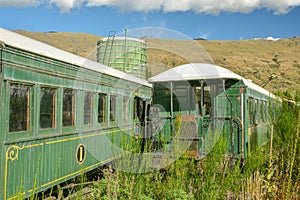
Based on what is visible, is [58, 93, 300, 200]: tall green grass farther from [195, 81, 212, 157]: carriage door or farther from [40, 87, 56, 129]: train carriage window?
[195, 81, 212, 157]: carriage door

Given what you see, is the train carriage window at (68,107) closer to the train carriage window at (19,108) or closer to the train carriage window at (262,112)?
the train carriage window at (19,108)

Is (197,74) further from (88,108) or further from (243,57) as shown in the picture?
(243,57)

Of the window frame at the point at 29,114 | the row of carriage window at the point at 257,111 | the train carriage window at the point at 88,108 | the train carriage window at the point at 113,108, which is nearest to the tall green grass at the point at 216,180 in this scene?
the window frame at the point at 29,114

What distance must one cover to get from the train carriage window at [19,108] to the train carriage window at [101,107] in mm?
2840

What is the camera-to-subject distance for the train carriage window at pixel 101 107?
25.6 ft

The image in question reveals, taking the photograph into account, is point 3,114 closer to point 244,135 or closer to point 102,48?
point 244,135

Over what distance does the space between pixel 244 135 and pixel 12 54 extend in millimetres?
5411

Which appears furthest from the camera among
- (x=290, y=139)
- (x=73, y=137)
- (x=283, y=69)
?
(x=283, y=69)

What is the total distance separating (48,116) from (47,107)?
0.57ft

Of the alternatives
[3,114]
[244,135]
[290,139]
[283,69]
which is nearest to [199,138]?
[244,135]

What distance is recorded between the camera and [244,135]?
7.32 m

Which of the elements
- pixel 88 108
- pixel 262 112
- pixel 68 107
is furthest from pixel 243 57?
pixel 68 107

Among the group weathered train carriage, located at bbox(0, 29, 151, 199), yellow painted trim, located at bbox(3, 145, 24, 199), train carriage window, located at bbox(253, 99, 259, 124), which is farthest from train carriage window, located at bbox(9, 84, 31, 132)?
train carriage window, located at bbox(253, 99, 259, 124)

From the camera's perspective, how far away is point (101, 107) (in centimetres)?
787
